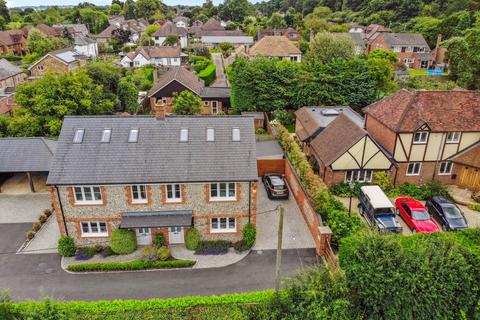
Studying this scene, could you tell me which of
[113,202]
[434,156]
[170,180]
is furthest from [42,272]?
[434,156]

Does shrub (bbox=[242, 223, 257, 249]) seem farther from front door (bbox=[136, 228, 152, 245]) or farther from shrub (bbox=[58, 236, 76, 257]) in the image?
shrub (bbox=[58, 236, 76, 257])

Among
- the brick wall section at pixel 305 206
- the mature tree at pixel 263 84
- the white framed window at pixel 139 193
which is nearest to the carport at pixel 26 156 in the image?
the white framed window at pixel 139 193

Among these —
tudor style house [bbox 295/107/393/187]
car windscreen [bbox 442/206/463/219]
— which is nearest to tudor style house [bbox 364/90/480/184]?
tudor style house [bbox 295/107/393/187]

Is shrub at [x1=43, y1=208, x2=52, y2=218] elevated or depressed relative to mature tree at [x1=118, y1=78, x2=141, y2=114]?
depressed

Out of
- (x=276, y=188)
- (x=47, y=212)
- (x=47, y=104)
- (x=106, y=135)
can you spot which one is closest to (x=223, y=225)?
(x=276, y=188)

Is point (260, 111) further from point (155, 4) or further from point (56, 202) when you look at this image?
point (155, 4)

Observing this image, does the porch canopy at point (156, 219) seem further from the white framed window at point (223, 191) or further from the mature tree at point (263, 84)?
the mature tree at point (263, 84)

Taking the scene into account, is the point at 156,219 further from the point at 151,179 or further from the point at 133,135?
the point at 133,135
